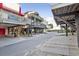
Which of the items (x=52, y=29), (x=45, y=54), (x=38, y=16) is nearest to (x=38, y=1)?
(x=38, y=16)

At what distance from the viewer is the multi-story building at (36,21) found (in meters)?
4.68

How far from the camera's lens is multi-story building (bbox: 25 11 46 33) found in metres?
4.68

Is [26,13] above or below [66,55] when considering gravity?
above

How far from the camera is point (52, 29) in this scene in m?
4.75

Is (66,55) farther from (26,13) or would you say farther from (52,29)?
(26,13)

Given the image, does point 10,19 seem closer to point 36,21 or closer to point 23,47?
point 36,21

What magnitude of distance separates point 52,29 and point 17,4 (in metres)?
1.02

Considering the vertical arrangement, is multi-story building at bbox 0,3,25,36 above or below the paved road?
above

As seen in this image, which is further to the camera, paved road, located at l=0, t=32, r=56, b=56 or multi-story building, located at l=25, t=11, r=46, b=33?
multi-story building, located at l=25, t=11, r=46, b=33

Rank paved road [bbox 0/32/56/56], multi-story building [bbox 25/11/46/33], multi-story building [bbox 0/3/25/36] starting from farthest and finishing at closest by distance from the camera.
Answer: multi-story building [bbox 25/11/46/33] → multi-story building [bbox 0/3/25/36] → paved road [bbox 0/32/56/56]

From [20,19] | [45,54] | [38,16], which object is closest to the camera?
[45,54]

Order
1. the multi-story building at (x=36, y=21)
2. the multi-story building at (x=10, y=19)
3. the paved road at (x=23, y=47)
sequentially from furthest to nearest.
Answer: the multi-story building at (x=36, y=21) → the multi-story building at (x=10, y=19) → the paved road at (x=23, y=47)

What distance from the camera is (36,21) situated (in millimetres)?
4777

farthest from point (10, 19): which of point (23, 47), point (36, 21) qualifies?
point (23, 47)
